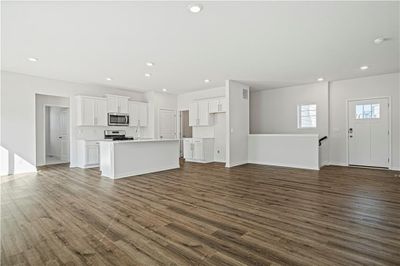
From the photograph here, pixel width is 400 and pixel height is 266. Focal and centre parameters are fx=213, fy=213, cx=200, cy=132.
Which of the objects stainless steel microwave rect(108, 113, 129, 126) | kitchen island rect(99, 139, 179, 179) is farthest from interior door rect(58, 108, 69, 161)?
kitchen island rect(99, 139, 179, 179)

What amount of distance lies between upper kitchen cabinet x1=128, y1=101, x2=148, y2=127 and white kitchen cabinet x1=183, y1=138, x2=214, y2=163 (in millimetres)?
1910

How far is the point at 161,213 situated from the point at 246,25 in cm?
295

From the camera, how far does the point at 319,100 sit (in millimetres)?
6980

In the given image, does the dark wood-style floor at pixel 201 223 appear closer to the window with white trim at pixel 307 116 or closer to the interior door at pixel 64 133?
the window with white trim at pixel 307 116

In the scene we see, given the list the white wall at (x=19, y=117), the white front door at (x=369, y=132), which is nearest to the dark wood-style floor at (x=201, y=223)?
the white wall at (x=19, y=117)

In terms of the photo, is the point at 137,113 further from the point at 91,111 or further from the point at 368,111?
the point at 368,111

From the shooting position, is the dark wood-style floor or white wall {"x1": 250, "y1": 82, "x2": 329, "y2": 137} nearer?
the dark wood-style floor

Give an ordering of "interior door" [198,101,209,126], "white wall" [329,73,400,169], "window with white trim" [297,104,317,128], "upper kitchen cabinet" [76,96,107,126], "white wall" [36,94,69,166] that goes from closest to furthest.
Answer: "white wall" [329,73,400,169] → "upper kitchen cabinet" [76,96,107,126] → "white wall" [36,94,69,166] → "window with white trim" [297,104,317,128] → "interior door" [198,101,209,126]

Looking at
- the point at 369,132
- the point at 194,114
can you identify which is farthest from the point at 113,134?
the point at 369,132

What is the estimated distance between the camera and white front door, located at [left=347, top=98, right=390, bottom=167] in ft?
20.0

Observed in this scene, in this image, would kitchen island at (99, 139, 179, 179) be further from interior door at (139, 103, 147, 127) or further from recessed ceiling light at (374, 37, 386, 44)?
recessed ceiling light at (374, 37, 386, 44)

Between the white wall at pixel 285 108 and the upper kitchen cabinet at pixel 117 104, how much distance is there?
4.92 m

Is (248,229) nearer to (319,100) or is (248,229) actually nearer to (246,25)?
(246,25)

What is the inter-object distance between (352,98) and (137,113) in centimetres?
729
